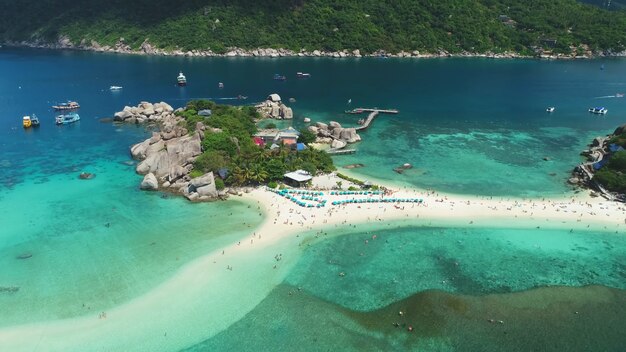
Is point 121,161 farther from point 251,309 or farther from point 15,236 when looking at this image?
point 251,309

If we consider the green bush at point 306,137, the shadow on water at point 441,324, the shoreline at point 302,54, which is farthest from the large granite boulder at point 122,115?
the shoreline at point 302,54

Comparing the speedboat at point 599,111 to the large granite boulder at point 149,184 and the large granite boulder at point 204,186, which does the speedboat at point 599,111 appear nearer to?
the large granite boulder at point 204,186

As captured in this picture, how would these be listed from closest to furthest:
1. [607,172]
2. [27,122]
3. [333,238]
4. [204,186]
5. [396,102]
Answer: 1. [333,238]
2. [204,186]
3. [607,172]
4. [27,122]
5. [396,102]

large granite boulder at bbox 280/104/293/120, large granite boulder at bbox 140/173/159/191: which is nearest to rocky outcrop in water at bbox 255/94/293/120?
large granite boulder at bbox 280/104/293/120

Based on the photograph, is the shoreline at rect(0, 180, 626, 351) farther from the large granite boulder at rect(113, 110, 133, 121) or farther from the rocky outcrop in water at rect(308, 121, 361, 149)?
the large granite boulder at rect(113, 110, 133, 121)

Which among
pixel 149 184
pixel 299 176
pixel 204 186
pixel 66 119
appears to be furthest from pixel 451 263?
pixel 66 119

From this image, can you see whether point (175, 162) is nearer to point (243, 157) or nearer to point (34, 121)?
point (243, 157)

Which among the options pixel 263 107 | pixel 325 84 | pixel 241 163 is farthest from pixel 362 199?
pixel 325 84
